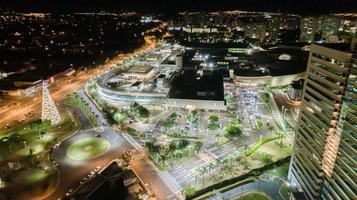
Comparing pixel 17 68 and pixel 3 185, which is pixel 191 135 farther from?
pixel 17 68

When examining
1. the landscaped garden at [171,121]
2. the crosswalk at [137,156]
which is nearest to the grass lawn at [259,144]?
the landscaped garden at [171,121]

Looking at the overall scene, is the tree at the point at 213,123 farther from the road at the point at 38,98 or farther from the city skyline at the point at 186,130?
the road at the point at 38,98

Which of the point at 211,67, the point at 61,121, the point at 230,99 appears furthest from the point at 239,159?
the point at 211,67

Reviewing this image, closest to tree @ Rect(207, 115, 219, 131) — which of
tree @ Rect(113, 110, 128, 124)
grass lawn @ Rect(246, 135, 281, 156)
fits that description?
grass lawn @ Rect(246, 135, 281, 156)

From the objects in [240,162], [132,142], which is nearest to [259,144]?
[240,162]

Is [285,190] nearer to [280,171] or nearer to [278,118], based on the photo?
[280,171]
